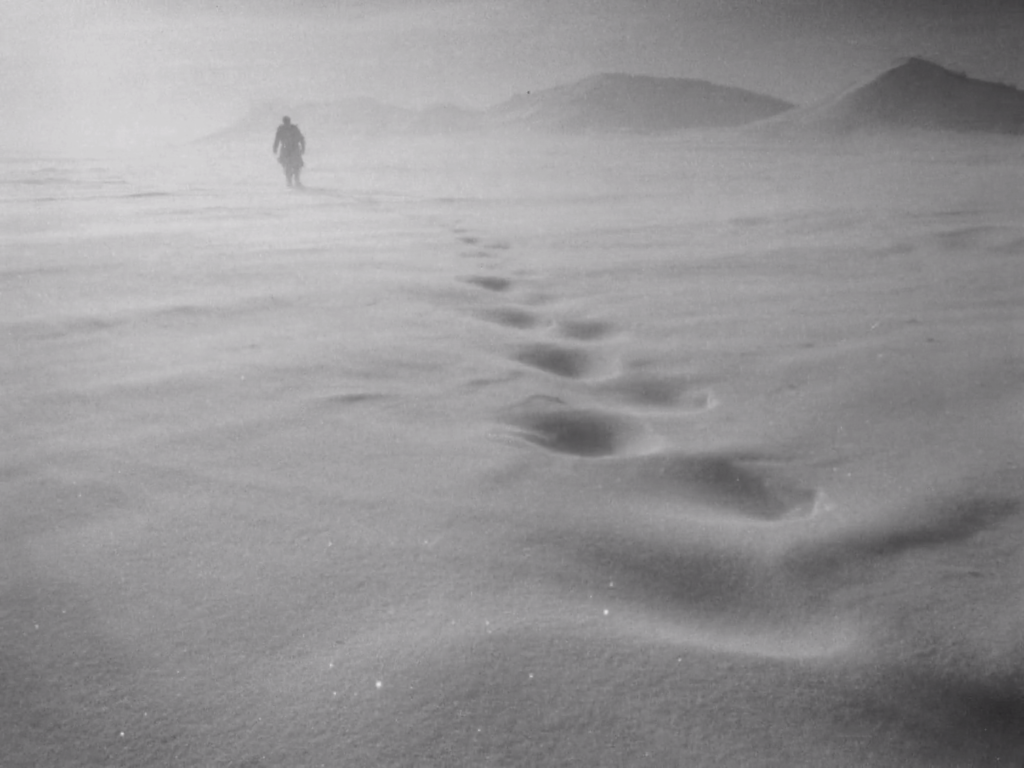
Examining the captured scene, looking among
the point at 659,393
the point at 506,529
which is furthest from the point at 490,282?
the point at 506,529

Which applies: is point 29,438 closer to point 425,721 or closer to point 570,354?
point 425,721

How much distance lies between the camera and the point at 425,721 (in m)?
0.87

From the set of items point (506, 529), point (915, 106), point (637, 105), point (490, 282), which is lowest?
point (506, 529)

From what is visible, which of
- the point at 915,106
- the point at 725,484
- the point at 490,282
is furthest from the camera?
the point at 915,106

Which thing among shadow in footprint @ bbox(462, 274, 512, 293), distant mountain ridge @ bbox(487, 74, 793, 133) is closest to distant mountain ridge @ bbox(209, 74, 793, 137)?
distant mountain ridge @ bbox(487, 74, 793, 133)

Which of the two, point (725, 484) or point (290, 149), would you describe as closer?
point (725, 484)

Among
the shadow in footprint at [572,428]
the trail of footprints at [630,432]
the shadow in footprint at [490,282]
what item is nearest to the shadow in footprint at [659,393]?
the trail of footprints at [630,432]

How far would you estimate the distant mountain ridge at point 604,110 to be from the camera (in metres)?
137

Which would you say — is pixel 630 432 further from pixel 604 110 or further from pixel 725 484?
pixel 604 110

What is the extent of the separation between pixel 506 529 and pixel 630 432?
0.57m

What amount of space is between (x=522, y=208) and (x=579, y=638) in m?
6.97

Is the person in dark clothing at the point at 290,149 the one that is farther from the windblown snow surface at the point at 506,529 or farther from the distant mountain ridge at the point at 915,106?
the distant mountain ridge at the point at 915,106

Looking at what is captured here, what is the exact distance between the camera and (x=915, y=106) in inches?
3228

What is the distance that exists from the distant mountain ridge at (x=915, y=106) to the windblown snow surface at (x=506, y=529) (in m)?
64.1
